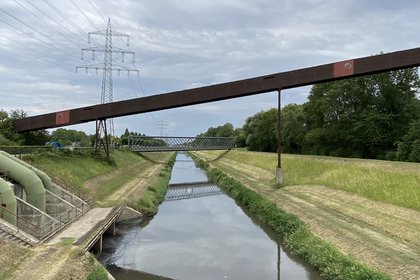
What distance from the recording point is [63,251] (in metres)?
17.4

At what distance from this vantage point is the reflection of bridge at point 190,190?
48.9 m

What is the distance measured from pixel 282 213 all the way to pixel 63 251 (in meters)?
15.3

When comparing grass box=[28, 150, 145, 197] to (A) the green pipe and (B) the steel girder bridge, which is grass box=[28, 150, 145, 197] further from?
(A) the green pipe

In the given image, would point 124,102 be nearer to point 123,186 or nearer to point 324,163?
point 123,186

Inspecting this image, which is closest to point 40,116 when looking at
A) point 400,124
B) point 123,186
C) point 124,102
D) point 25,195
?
point 124,102

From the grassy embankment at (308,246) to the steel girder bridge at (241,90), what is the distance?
30.1ft

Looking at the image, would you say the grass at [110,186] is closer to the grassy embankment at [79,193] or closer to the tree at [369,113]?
the grassy embankment at [79,193]

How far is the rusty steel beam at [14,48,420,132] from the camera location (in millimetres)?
33500

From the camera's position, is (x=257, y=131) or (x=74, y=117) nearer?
(x=74, y=117)

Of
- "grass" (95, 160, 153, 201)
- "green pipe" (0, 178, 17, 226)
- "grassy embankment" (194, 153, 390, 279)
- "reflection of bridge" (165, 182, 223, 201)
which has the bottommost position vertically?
"reflection of bridge" (165, 182, 223, 201)

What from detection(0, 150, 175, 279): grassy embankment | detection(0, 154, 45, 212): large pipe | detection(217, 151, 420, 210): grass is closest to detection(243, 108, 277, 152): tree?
detection(217, 151, 420, 210): grass

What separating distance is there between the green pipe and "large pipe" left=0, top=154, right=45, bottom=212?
347 cm

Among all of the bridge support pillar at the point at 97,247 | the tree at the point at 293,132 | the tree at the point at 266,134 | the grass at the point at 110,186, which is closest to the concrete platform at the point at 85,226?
the bridge support pillar at the point at 97,247

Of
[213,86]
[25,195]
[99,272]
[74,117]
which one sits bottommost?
[99,272]
